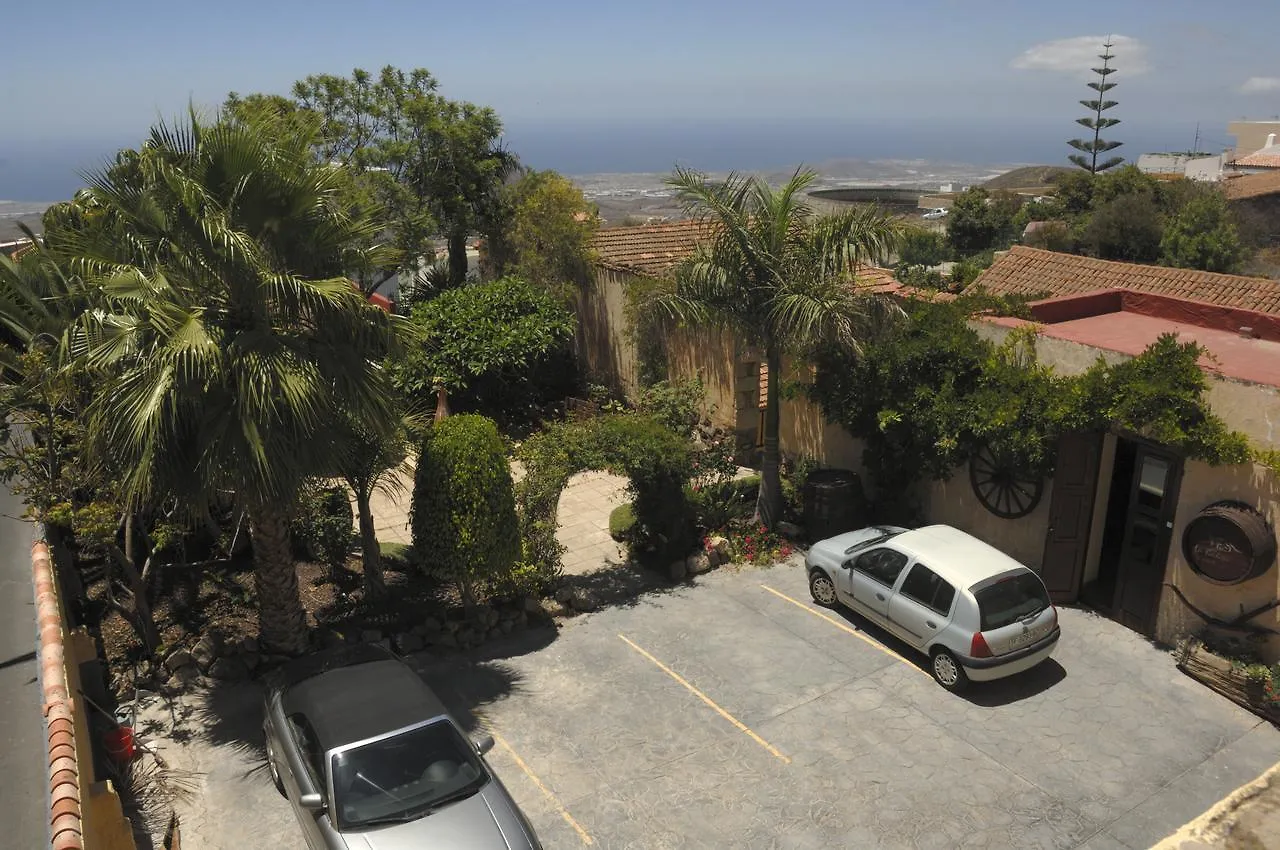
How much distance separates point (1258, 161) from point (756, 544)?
76831mm

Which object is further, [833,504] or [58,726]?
[833,504]

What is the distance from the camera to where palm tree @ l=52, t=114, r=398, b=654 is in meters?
8.27

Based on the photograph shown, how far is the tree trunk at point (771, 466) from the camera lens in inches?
559

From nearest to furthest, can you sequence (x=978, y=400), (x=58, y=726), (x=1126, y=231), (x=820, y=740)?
(x=58, y=726)
(x=820, y=740)
(x=978, y=400)
(x=1126, y=231)

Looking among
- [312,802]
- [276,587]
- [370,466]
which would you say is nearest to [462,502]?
[370,466]

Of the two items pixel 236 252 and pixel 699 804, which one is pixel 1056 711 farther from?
pixel 236 252

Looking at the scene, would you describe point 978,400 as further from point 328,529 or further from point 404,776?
point 328,529

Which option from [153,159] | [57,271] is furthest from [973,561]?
[57,271]

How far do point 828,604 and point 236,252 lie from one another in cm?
880

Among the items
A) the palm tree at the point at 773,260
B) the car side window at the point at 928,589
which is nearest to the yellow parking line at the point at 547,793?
the car side window at the point at 928,589

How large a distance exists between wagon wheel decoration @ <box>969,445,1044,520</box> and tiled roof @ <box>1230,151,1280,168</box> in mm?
71523

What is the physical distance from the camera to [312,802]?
734 cm

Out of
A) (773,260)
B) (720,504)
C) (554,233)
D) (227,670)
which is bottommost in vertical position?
(227,670)

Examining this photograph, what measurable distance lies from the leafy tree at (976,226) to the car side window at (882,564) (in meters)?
44.4
